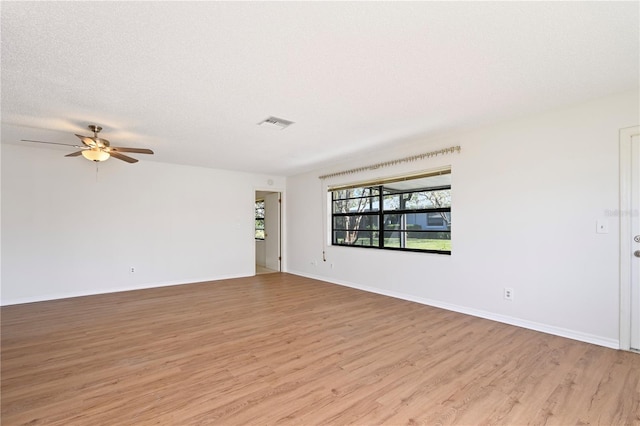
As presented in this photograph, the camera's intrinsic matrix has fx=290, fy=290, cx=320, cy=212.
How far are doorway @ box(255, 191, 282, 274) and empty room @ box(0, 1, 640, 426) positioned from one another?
195cm

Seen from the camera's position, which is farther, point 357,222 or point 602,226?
point 357,222

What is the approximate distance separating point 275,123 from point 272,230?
14.3ft

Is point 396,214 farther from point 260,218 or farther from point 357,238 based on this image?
point 260,218

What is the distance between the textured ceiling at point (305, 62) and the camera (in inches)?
64.7

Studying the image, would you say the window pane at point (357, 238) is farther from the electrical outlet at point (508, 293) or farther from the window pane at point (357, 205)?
the electrical outlet at point (508, 293)

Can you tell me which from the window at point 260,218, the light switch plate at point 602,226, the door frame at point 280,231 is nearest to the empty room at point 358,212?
the light switch plate at point 602,226

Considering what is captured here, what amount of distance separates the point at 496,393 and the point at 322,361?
1.28m

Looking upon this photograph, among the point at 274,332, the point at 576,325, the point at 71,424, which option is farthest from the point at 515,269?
the point at 71,424

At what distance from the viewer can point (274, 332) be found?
123 inches

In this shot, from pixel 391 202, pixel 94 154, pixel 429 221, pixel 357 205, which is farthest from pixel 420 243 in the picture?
pixel 94 154

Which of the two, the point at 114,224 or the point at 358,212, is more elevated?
the point at 358,212

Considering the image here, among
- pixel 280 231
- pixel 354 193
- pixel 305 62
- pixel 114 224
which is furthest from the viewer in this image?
pixel 280 231

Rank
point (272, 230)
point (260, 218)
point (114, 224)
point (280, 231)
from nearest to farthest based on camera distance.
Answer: point (114, 224)
point (280, 231)
point (272, 230)
point (260, 218)

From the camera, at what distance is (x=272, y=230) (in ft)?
24.3
